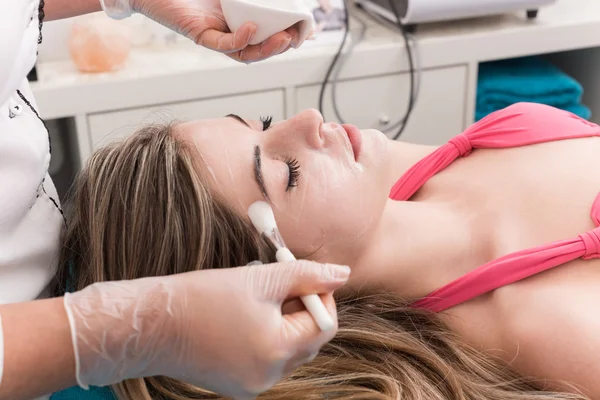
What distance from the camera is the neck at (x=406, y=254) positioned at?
122cm

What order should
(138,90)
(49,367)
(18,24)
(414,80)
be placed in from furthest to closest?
(414,80), (138,90), (18,24), (49,367)

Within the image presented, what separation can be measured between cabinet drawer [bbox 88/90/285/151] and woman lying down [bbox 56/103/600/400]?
0.74m

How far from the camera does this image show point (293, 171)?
1.14 metres

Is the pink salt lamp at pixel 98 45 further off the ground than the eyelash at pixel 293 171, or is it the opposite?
the pink salt lamp at pixel 98 45

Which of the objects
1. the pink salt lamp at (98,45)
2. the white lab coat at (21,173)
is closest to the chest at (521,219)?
the white lab coat at (21,173)

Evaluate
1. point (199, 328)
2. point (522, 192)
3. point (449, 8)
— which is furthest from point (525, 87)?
point (199, 328)

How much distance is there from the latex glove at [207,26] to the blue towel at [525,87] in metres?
1.14

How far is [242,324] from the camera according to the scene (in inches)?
29.8

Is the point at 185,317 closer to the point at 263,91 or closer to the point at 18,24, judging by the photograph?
the point at 18,24

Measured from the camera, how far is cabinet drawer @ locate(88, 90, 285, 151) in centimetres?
194

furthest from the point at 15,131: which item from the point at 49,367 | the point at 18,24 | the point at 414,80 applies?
the point at 414,80

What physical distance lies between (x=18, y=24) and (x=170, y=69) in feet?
3.46

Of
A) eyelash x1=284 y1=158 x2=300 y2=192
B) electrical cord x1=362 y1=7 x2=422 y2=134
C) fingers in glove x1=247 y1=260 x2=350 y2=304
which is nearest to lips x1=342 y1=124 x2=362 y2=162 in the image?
eyelash x1=284 y1=158 x2=300 y2=192

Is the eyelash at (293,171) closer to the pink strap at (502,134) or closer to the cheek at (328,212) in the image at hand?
the cheek at (328,212)
